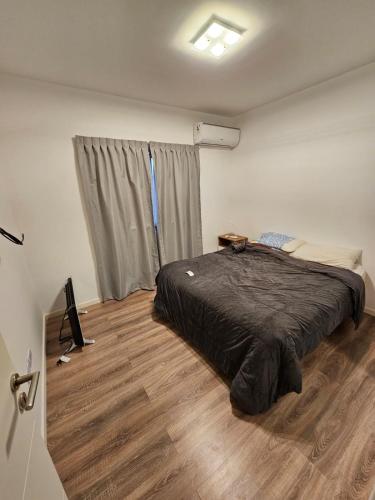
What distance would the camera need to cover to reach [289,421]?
1353 mm

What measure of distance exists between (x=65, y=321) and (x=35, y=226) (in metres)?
1.16

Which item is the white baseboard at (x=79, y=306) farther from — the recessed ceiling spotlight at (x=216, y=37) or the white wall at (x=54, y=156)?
the recessed ceiling spotlight at (x=216, y=37)

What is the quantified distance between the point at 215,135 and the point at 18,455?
12.3 feet

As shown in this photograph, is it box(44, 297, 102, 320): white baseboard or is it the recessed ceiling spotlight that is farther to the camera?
box(44, 297, 102, 320): white baseboard

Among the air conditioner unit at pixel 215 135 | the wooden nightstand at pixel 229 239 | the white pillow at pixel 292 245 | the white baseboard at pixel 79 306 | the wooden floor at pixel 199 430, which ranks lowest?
the wooden floor at pixel 199 430

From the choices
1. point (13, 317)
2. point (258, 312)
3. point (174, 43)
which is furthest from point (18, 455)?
point (174, 43)

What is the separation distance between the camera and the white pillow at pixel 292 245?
2727mm

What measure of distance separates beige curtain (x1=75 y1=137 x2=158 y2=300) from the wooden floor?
45.4 inches

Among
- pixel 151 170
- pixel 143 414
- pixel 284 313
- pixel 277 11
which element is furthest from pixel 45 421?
pixel 277 11

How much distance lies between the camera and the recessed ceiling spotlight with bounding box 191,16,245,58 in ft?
4.92

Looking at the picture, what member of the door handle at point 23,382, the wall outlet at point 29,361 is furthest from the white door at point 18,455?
the wall outlet at point 29,361

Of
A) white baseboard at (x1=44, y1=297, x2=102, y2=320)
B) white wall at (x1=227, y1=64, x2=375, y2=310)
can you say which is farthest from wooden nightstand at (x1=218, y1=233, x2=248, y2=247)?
white baseboard at (x1=44, y1=297, x2=102, y2=320)

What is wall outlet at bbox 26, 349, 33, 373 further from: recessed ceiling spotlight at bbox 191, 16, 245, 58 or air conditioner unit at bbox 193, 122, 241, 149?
air conditioner unit at bbox 193, 122, 241, 149

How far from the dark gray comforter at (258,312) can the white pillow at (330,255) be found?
19cm
